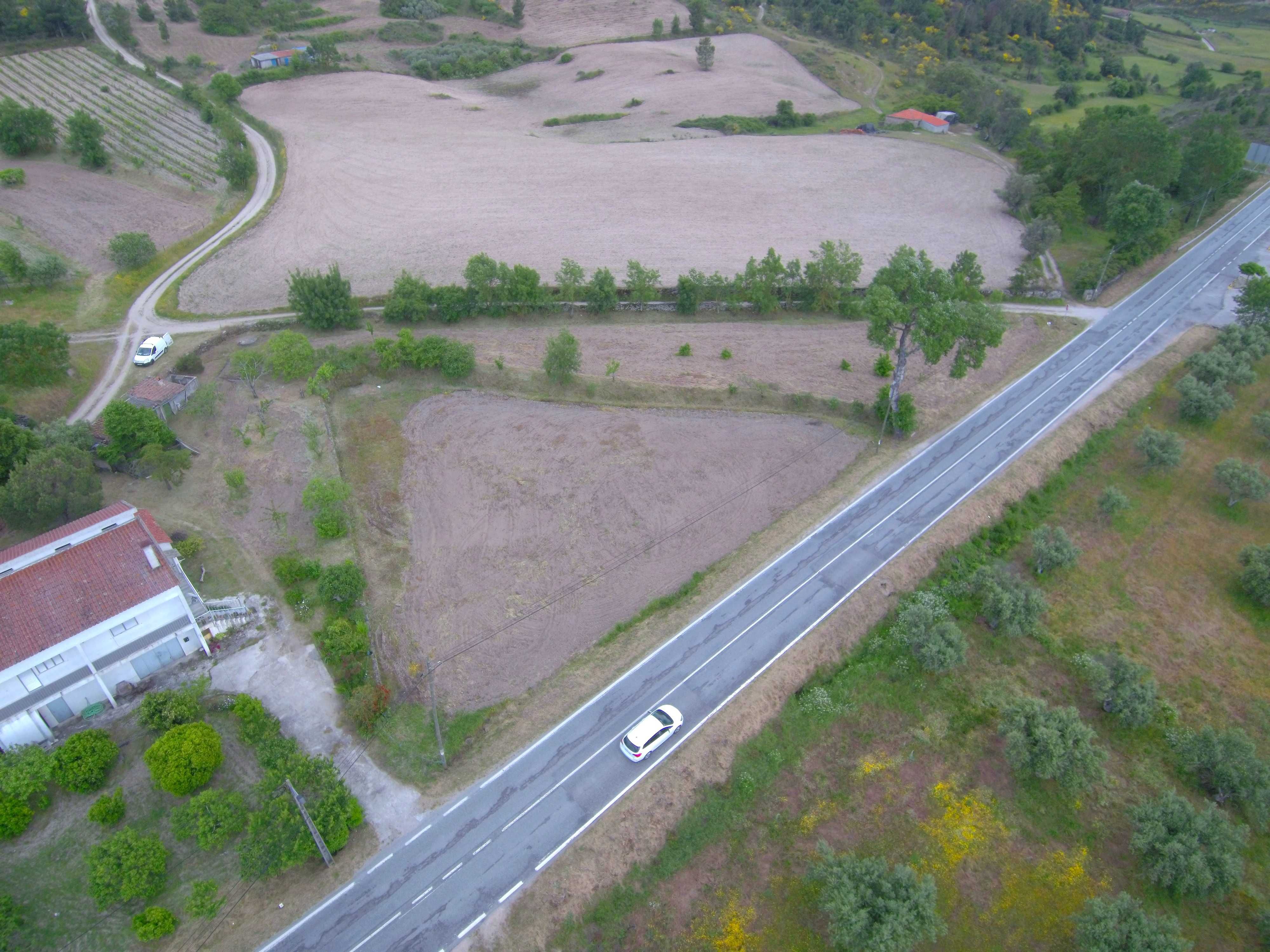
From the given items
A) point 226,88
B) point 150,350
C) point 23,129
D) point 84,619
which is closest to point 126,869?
point 84,619

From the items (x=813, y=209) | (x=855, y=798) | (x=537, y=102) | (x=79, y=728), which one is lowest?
(x=855, y=798)

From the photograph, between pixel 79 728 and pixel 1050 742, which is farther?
pixel 79 728

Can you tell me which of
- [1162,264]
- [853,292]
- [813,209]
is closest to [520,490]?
[853,292]

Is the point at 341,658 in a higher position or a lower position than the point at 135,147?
lower

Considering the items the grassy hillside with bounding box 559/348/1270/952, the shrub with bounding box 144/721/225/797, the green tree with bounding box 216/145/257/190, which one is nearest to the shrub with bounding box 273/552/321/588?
the shrub with bounding box 144/721/225/797

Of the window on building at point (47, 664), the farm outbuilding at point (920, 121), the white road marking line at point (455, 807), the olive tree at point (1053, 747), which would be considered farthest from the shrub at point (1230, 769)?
the farm outbuilding at point (920, 121)

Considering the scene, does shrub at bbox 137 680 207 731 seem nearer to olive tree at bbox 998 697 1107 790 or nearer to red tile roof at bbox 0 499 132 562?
red tile roof at bbox 0 499 132 562

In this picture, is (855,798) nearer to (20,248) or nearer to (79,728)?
(79,728)
